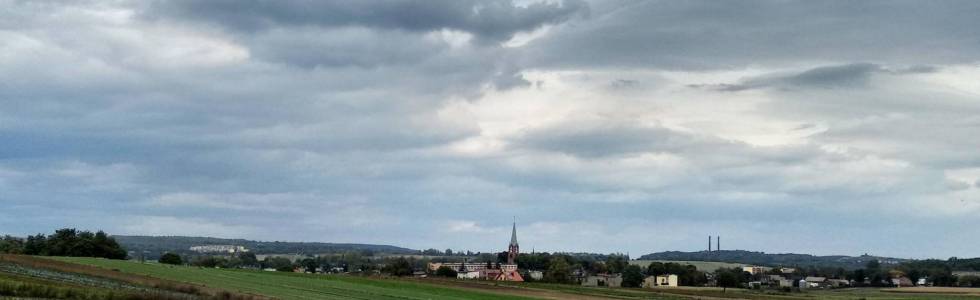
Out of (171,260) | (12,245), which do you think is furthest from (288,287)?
(12,245)

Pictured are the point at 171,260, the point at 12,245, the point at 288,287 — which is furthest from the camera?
the point at 12,245

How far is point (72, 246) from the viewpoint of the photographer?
15925 cm

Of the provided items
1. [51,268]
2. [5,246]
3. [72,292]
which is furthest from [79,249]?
[72,292]

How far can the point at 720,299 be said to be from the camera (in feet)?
420

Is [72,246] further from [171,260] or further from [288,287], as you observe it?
[288,287]

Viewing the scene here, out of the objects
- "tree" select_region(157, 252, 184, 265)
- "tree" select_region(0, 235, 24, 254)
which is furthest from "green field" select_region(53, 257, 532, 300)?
"tree" select_region(0, 235, 24, 254)

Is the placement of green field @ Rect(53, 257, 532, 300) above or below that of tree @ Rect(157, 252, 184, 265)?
below

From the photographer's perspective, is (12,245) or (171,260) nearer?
(171,260)

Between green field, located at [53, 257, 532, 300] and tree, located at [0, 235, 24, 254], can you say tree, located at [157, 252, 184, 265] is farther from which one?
green field, located at [53, 257, 532, 300]

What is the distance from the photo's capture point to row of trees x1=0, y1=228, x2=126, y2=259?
159 m

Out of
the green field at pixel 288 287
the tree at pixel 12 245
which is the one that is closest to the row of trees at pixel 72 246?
the tree at pixel 12 245

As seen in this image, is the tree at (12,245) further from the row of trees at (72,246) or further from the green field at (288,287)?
the green field at (288,287)

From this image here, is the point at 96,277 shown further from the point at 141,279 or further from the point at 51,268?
the point at 51,268

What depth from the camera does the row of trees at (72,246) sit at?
159 m
